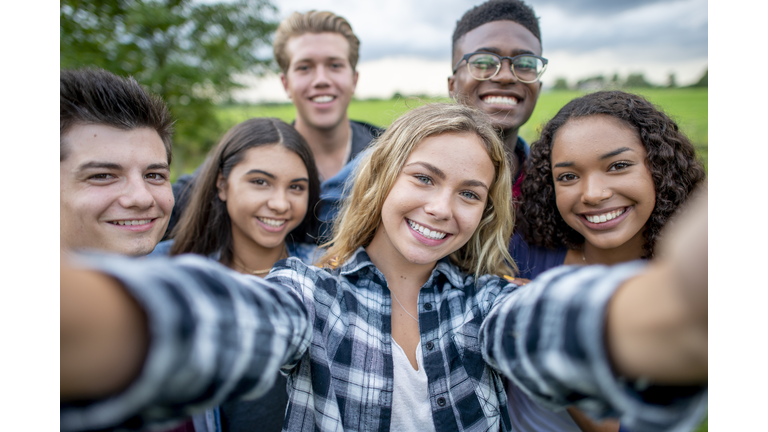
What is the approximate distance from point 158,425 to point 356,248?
1.18 metres

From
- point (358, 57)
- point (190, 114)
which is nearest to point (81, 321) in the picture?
point (358, 57)

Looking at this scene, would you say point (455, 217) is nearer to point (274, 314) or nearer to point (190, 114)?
point (274, 314)

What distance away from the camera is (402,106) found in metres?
2.36

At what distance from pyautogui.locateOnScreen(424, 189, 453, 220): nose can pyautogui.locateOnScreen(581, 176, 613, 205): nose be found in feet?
2.42

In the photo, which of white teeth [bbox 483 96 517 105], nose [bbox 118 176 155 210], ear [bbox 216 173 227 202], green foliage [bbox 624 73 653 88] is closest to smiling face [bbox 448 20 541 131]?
white teeth [bbox 483 96 517 105]

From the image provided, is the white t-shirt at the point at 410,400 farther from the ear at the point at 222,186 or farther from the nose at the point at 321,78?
the nose at the point at 321,78

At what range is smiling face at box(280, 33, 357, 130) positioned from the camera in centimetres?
375

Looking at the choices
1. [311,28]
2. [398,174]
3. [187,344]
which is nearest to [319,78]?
[311,28]

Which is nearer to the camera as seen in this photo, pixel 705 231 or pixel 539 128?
pixel 705 231

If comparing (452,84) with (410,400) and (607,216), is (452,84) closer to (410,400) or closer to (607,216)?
(607,216)

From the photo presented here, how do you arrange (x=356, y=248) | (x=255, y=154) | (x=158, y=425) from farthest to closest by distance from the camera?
(x=255, y=154) → (x=356, y=248) → (x=158, y=425)

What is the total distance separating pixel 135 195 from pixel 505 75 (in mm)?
2517

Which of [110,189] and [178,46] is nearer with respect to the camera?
[110,189]

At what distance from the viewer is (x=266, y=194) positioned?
2.51m
